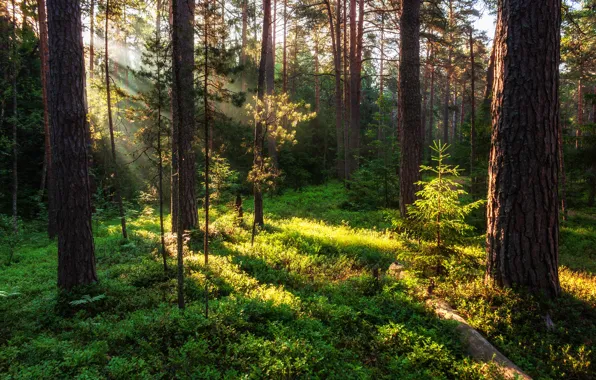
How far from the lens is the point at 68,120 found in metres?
5.80

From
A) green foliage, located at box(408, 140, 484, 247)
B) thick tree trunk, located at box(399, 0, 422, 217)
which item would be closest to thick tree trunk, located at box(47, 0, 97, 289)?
green foliage, located at box(408, 140, 484, 247)

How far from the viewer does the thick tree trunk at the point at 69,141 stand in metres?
5.76

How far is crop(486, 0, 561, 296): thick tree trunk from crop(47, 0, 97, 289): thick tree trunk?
7.44 m

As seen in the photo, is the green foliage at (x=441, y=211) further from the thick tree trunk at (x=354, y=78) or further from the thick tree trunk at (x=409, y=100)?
the thick tree trunk at (x=354, y=78)

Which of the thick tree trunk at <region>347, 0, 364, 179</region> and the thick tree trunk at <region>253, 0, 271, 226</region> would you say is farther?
the thick tree trunk at <region>347, 0, 364, 179</region>

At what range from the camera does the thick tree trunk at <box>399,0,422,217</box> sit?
9688 millimetres

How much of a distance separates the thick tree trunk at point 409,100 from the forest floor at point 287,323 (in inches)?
123

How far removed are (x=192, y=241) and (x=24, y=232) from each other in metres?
9.62

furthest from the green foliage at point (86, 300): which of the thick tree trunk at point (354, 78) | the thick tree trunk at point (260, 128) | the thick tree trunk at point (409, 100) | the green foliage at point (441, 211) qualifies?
the thick tree trunk at point (354, 78)

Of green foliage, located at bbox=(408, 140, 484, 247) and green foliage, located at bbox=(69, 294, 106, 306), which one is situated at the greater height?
green foliage, located at bbox=(408, 140, 484, 247)

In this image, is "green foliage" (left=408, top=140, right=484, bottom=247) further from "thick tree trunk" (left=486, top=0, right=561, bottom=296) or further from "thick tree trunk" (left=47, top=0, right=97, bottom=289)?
"thick tree trunk" (left=47, top=0, right=97, bottom=289)

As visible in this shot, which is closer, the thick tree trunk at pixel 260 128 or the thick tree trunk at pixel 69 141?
the thick tree trunk at pixel 69 141

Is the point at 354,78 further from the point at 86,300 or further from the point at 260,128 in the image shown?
the point at 86,300

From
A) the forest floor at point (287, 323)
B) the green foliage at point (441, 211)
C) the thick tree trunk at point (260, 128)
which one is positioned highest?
the thick tree trunk at point (260, 128)
